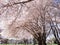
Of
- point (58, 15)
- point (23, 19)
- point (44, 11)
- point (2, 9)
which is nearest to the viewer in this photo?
point (2, 9)

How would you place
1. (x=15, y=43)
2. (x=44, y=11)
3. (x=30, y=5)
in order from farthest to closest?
(x=15, y=43)
(x=44, y=11)
(x=30, y=5)

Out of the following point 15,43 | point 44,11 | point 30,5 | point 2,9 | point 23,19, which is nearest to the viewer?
point 2,9

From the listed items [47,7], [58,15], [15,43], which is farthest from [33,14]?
[15,43]

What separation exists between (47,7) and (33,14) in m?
0.95

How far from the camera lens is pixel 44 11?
8.68 m

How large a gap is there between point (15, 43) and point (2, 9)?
15117mm

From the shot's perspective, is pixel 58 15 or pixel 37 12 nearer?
pixel 37 12

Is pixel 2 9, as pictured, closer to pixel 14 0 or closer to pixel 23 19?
pixel 14 0

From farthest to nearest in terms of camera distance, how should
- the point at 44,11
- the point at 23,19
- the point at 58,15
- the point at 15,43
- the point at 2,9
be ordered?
the point at 15,43
the point at 58,15
the point at 23,19
the point at 44,11
the point at 2,9

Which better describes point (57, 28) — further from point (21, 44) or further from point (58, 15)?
point (21, 44)

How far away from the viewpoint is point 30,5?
7.80 m

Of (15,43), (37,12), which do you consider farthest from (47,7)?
(15,43)

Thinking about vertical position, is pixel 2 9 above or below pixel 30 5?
below

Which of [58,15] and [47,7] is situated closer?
[47,7]
